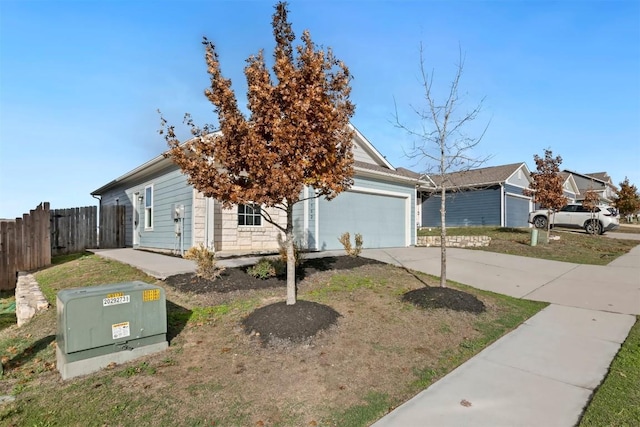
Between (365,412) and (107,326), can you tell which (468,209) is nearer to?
(365,412)

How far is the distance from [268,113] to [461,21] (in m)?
5.82

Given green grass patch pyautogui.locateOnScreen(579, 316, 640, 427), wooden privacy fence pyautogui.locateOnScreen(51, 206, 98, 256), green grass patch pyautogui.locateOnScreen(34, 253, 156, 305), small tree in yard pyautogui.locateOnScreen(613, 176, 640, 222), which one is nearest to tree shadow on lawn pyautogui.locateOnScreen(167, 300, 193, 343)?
green grass patch pyautogui.locateOnScreen(34, 253, 156, 305)

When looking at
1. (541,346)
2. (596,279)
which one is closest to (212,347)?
(541,346)

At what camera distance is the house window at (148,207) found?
43.4 ft

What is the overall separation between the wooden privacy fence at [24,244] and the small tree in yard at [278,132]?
9.25 metres

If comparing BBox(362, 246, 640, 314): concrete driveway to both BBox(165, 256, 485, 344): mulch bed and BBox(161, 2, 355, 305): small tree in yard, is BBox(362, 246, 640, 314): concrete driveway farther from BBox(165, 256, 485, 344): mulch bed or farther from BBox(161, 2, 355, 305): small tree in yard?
BBox(161, 2, 355, 305): small tree in yard

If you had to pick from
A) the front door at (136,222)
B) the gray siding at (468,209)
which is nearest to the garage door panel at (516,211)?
the gray siding at (468,209)

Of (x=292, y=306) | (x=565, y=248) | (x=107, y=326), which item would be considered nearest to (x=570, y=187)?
(x=565, y=248)

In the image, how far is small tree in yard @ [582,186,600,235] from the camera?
18906 mm

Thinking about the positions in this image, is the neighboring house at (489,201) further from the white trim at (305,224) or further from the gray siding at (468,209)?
the white trim at (305,224)

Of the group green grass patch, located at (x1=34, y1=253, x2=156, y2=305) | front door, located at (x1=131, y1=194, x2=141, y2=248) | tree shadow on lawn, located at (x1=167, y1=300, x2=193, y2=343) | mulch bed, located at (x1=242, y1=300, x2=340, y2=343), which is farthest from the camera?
front door, located at (x1=131, y1=194, x2=141, y2=248)

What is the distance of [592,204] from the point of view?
63.5ft

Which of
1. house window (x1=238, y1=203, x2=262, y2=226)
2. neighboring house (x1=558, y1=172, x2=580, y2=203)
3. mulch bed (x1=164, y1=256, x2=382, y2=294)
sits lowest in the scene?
mulch bed (x1=164, y1=256, x2=382, y2=294)

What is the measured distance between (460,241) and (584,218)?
35.4 ft
